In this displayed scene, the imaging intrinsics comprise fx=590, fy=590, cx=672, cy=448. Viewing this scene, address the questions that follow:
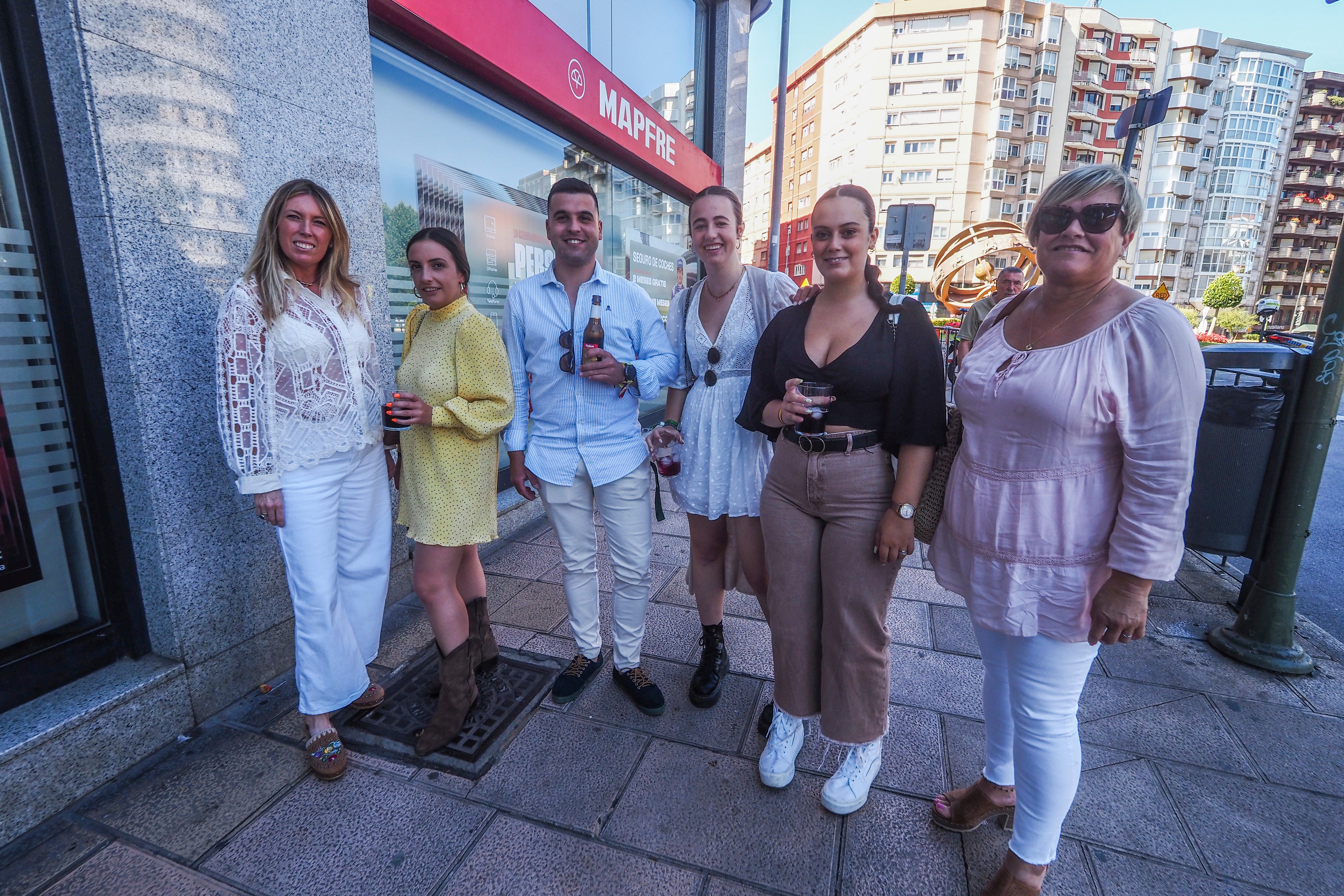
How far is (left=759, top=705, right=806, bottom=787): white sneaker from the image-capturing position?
2.12m

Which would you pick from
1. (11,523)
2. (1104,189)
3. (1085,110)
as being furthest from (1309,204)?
(11,523)

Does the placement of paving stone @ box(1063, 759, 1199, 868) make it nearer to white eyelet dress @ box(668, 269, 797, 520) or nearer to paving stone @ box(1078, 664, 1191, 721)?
paving stone @ box(1078, 664, 1191, 721)

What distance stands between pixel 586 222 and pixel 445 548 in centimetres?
145

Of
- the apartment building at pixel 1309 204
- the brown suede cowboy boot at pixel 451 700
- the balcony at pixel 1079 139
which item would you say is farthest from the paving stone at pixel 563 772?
the apartment building at pixel 1309 204

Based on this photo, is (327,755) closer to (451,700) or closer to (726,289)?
(451,700)

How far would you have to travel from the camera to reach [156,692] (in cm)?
230

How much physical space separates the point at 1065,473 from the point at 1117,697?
6.31 feet

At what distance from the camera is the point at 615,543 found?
8.55 feet

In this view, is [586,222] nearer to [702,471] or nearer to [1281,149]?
[702,471]

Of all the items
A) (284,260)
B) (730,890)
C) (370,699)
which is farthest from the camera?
(370,699)

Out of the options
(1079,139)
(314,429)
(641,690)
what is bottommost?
(641,690)

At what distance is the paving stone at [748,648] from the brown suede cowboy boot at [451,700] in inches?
43.2

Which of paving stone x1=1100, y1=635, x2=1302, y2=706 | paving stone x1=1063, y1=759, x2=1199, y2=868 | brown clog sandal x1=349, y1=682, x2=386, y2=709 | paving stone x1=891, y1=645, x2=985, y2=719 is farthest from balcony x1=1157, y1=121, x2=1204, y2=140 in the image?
brown clog sandal x1=349, y1=682, x2=386, y2=709

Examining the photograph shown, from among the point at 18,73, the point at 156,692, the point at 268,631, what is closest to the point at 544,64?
the point at 18,73
